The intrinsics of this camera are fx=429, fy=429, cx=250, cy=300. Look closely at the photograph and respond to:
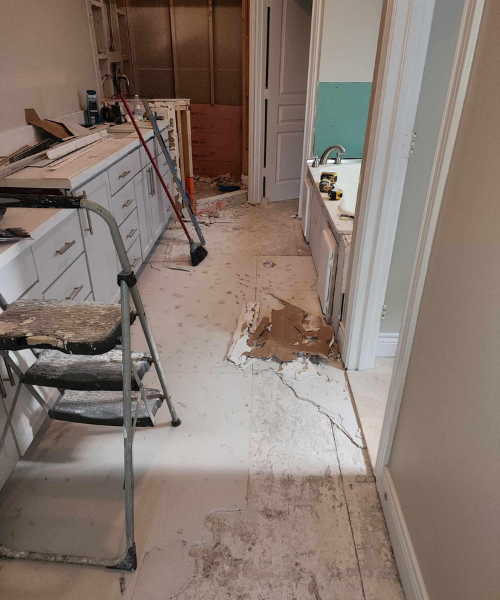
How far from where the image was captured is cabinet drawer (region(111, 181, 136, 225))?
2547 millimetres

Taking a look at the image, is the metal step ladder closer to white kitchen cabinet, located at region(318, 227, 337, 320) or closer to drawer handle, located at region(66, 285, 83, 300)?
drawer handle, located at region(66, 285, 83, 300)

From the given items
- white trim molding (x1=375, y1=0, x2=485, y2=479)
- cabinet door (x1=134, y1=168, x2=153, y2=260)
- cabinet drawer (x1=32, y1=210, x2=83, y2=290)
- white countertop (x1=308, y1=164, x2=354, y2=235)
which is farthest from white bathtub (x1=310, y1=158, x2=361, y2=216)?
white trim molding (x1=375, y1=0, x2=485, y2=479)

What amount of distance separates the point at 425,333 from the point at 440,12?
3.99ft

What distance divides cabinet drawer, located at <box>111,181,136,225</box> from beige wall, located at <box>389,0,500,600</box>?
1.96m

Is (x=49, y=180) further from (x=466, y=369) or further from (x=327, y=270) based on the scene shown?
(x=466, y=369)

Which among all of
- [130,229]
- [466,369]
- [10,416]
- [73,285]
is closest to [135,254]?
[130,229]

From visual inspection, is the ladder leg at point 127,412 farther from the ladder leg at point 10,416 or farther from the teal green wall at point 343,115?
the teal green wall at point 343,115

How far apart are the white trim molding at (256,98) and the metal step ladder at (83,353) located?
329cm

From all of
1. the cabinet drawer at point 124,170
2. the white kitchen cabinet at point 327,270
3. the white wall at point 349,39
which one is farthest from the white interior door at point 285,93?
the white kitchen cabinet at point 327,270

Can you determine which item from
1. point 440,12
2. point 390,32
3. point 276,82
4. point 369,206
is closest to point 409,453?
point 369,206

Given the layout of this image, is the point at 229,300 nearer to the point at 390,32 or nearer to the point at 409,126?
the point at 409,126

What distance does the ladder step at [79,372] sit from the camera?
54.3 inches

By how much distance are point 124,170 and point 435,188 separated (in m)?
2.09

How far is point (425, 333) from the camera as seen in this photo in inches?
44.7
